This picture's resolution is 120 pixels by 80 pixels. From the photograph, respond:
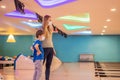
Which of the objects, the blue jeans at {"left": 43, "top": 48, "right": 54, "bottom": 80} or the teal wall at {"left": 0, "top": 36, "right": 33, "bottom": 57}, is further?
the teal wall at {"left": 0, "top": 36, "right": 33, "bottom": 57}

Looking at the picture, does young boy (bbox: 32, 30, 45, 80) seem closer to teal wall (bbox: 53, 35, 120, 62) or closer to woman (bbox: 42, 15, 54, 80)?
woman (bbox: 42, 15, 54, 80)

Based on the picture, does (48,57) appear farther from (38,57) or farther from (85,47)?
(85,47)

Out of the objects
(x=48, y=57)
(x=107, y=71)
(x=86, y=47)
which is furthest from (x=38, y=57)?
(x=86, y=47)

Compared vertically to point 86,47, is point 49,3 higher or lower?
higher

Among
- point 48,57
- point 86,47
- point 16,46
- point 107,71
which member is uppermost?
point 16,46

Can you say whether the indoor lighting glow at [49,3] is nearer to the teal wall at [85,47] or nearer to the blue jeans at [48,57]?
the blue jeans at [48,57]

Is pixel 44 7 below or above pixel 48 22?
above

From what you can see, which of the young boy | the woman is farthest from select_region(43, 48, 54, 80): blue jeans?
the young boy

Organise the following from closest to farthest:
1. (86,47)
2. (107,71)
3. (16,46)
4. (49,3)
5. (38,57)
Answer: (38,57), (49,3), (107,71), (86,47), (16,46)

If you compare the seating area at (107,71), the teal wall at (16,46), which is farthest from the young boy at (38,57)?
the teal wall at (16,46)

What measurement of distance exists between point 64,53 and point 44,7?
1167 cm

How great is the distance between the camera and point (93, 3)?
7184 millimetres

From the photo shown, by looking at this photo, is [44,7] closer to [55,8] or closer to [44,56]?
[55,8]

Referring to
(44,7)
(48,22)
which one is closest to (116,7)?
(44,7)
